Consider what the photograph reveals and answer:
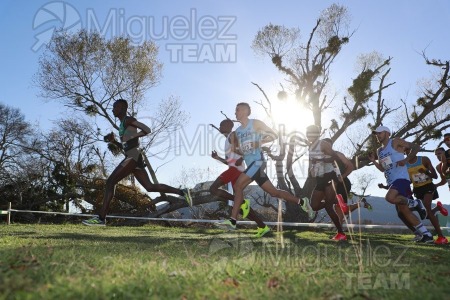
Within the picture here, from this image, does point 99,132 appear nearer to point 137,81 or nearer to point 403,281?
point 137,81

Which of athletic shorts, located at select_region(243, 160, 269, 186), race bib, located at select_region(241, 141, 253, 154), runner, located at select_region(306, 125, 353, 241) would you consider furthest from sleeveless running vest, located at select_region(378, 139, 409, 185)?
race bib, located at select_region(241, 141, 253, 154)

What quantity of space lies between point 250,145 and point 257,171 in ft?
1.48

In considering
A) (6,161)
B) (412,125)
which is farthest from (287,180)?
(6,161)

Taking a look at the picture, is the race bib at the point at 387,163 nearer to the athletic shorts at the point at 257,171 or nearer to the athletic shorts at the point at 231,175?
the athletic shorts at the point at 257,171

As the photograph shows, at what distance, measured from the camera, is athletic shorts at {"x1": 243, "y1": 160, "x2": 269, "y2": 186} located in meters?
6.80

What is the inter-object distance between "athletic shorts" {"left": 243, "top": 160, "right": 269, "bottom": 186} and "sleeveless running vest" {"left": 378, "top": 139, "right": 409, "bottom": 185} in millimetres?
2275

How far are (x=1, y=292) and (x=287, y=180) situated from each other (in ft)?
61.4

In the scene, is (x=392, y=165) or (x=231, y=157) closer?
(x=392, y=165)

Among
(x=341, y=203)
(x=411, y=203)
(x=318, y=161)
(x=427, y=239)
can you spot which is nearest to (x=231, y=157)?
(x=318, y=161)

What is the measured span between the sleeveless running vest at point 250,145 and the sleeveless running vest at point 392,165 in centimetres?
230

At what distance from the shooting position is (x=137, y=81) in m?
23.9

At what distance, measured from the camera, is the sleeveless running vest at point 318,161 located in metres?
7.82

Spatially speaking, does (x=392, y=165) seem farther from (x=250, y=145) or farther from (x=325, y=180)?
(x=250, y=145)

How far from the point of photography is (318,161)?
786cm
